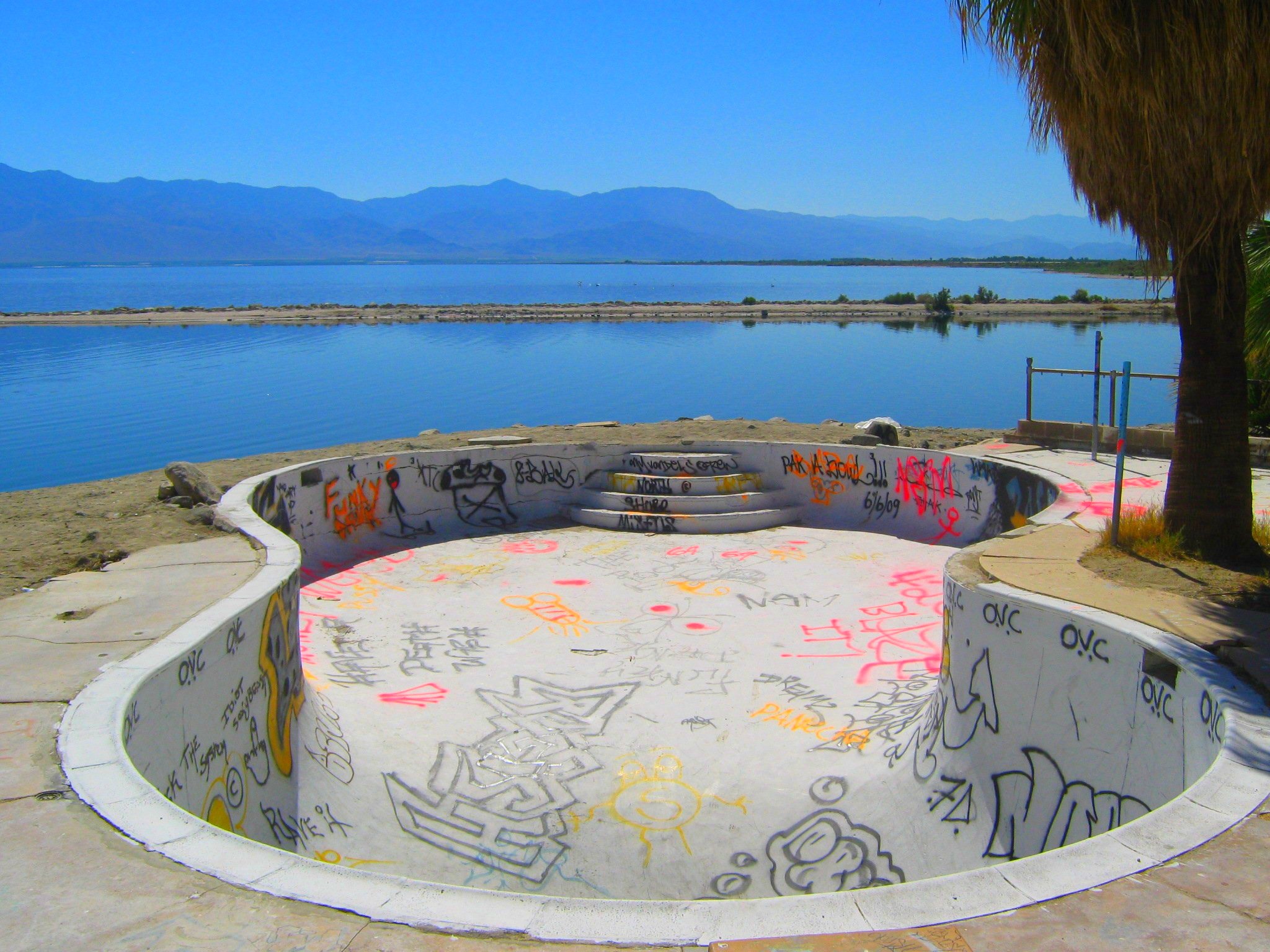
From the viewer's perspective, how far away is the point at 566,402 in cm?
3741

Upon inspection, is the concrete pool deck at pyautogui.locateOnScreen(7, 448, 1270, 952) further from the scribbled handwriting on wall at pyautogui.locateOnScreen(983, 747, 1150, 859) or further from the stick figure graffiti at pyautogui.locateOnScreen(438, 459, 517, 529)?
the stick figure graffiti at pyautogui.locateOnScreen(438, 459, 517, 529)

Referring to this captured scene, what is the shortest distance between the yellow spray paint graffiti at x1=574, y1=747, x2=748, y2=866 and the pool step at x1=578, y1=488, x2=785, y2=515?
756cm

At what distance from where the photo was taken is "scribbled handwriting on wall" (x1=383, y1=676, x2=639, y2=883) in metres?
7.23

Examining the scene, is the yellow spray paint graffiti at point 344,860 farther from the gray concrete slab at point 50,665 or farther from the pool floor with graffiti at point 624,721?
the gray concrete slab at point 50,665

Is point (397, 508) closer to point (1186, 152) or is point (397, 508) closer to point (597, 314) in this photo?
point (1186, 152)

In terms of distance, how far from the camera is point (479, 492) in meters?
15.9

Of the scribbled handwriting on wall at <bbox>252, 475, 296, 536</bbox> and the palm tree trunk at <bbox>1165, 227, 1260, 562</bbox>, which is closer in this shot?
the palm tree trunk at <bbox>1165, 227, 1260, 562</bbox>

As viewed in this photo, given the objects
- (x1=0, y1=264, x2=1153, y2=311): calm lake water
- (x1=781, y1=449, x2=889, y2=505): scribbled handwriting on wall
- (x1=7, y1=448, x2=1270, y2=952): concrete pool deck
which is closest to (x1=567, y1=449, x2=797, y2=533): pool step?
(x1=781, y1=449, x2=889, y2=505): scribbled handwriting on wall

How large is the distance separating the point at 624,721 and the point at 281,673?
10.1ft

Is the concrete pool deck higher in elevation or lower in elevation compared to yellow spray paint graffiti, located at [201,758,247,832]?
higher

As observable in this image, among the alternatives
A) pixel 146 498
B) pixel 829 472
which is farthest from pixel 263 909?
pixel 829 472

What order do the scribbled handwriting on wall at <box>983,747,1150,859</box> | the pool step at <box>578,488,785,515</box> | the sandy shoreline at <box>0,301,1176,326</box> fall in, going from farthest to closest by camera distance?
1. the sandy shoreline at <box>0,301,1176,326</box>
2. the pool step at <box>578,488,785,515</box>
3. the scribbled handwriting on wall at <box>983,747,1150,859</box>

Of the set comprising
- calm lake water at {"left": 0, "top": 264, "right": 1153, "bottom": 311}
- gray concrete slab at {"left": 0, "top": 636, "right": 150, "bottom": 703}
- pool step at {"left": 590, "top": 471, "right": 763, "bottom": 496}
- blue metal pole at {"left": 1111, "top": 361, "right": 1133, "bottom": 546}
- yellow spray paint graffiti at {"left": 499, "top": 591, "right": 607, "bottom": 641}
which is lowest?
yellow spray paint graffiti at {"left": 499, "top": 591, "right": 607, "bottom": 641}

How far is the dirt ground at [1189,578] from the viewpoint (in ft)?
23.1
